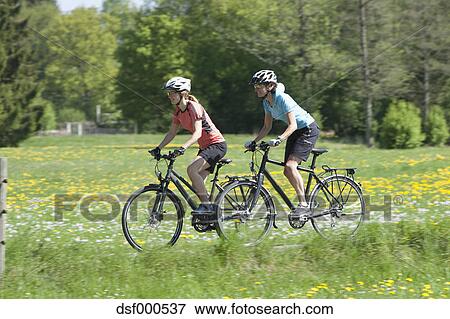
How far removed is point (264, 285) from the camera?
21.1ft

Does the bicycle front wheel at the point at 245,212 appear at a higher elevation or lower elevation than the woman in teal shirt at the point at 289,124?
lower

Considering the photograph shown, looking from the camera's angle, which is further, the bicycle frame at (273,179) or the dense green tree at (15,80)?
the dense green tree at (15,80)

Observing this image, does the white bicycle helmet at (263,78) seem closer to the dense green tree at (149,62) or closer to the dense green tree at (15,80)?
the dense green tree at (15,80)

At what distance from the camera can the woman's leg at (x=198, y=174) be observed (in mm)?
7543

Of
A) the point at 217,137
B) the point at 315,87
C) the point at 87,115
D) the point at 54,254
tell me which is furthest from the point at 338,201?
the point at 87,115

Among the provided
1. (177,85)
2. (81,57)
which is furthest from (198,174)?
(81,57)

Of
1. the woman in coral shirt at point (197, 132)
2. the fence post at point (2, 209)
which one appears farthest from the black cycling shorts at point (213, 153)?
the fence post at point (2, 209)

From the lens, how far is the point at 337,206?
827 centimetres

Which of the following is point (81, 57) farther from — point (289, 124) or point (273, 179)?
point (289, 124)

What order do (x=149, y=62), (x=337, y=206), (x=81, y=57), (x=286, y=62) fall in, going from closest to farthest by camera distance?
1. (x=337, y=206)
2. (x=286, y=62)
3. (x=149, y=62)
4. (x=81, y=57)

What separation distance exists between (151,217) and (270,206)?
121 centimetres

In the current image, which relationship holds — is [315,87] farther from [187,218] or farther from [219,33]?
[187,218]

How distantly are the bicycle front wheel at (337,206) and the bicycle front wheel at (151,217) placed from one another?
4.94 feet
